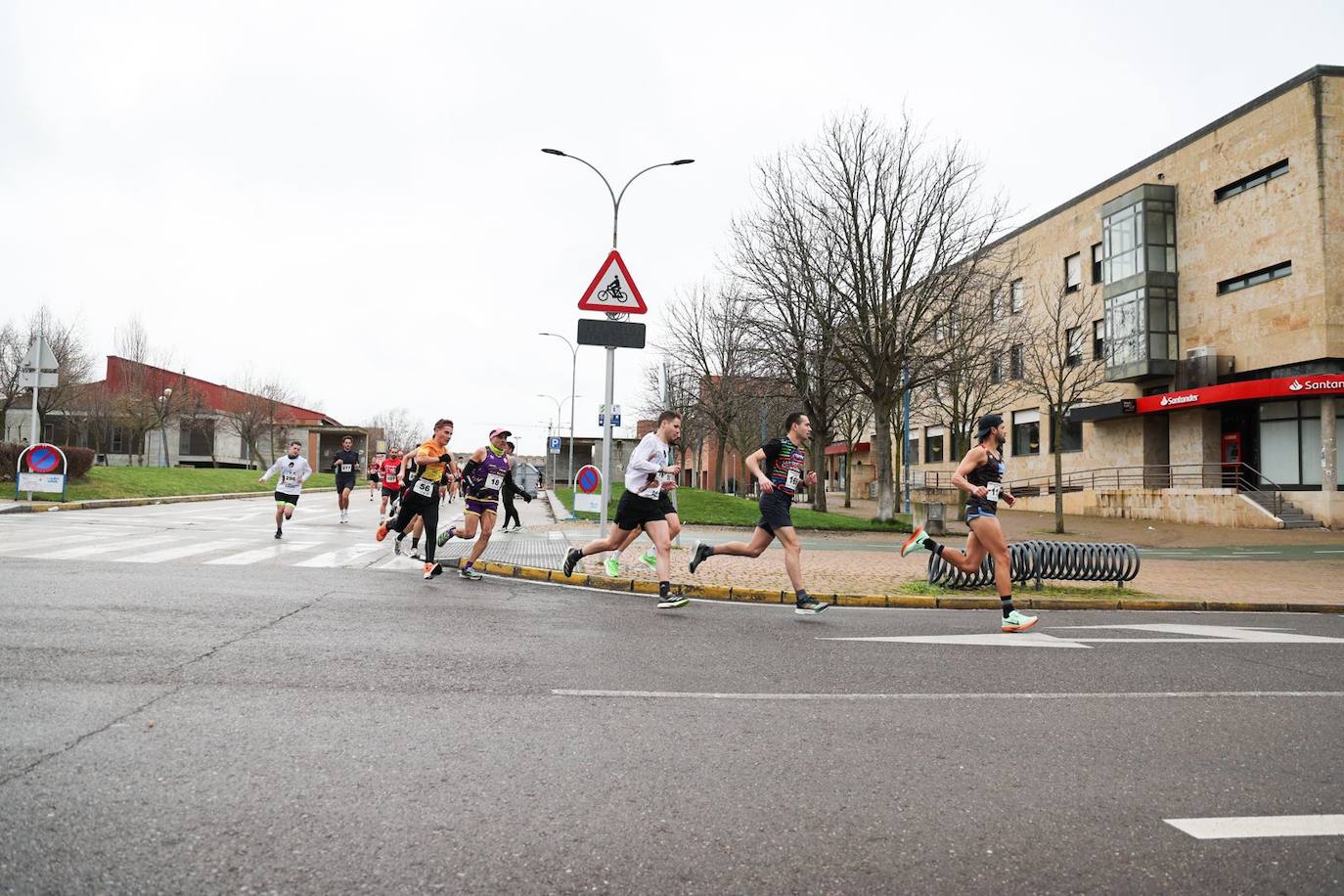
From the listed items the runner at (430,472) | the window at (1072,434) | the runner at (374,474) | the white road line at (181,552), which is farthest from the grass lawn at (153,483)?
the window at (1072,434)

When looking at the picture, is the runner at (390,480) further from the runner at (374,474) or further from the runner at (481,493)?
the runner at (481,493)

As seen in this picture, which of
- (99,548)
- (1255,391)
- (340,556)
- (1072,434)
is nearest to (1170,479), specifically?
(1255,391)

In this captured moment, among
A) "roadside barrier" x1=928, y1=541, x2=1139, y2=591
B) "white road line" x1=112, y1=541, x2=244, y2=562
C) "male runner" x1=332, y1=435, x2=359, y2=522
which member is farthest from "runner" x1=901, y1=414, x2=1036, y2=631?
"male runner" x1=332, y1=435, x2=359, y2=522

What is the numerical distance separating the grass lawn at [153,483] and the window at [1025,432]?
34.3 m

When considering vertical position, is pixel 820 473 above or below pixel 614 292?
below

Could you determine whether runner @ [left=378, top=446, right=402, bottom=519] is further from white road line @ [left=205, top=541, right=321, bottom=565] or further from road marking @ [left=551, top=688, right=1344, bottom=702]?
road marking @ [left=551, top=688, right=1344, bottom=702]

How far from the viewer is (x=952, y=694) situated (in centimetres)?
523

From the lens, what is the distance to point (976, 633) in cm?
791

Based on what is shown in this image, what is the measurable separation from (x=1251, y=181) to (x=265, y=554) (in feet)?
111

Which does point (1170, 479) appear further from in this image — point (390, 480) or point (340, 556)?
point (340, 556)

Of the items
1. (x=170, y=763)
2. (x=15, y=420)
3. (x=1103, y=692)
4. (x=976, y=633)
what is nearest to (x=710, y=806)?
(x=170, y=763)

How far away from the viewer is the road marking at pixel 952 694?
4.94 meters

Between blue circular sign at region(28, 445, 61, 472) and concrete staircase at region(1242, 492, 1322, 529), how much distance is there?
3467cm

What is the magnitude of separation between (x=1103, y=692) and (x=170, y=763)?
5003mm
